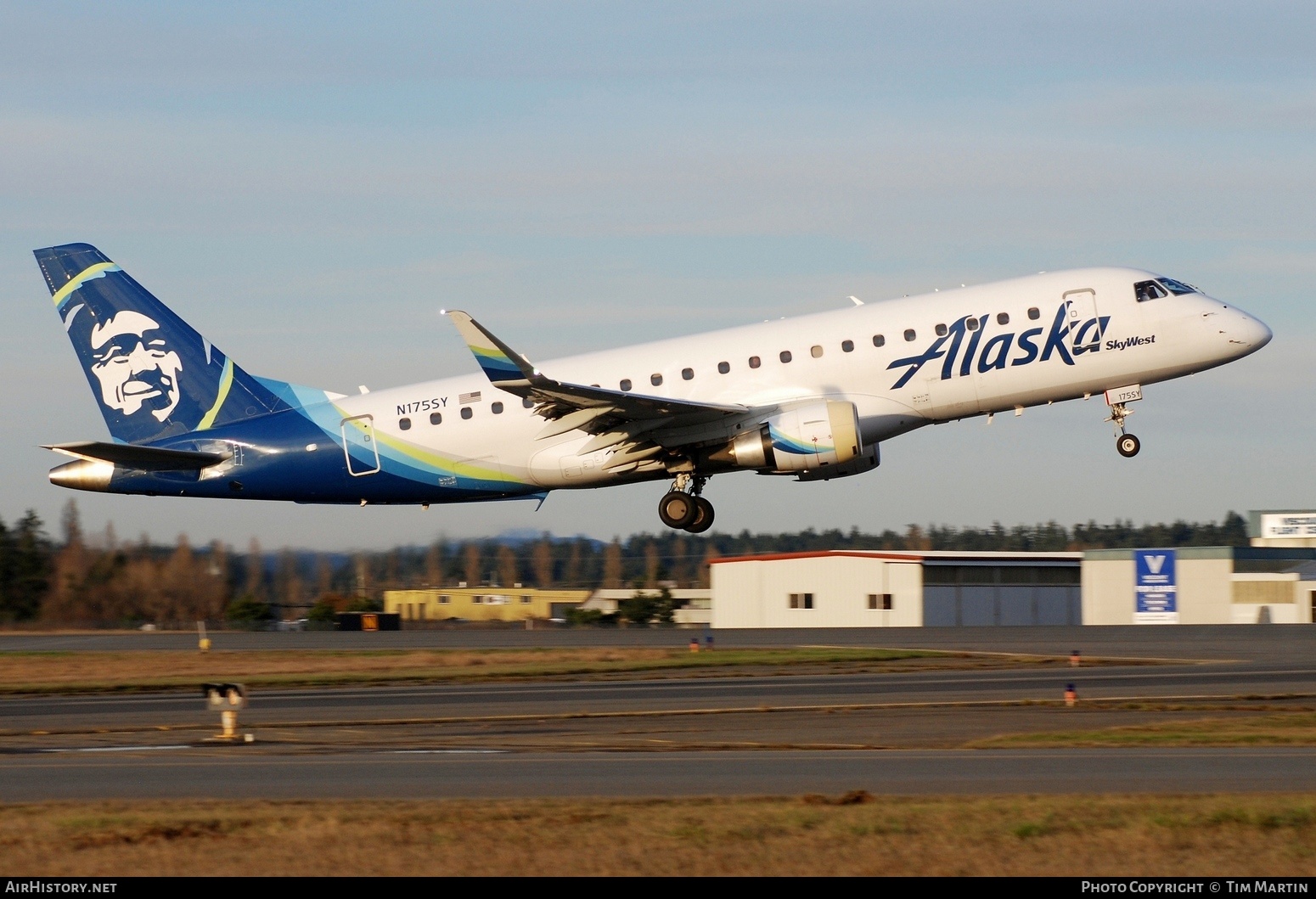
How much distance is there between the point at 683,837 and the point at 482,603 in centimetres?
7235

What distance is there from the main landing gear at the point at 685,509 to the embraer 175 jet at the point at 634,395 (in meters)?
0.05

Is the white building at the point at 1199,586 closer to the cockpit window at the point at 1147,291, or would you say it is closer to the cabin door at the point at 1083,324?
the cockpit window at the point at 1147,291

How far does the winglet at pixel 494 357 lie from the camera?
2958 centimetres

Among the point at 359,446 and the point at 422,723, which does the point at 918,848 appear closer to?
the point at 422,723

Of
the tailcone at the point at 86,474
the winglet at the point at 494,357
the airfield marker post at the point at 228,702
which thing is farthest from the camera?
the tailcone at the point at 86,474

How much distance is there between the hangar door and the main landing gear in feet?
140

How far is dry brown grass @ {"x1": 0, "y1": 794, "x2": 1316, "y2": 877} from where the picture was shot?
41.1ft

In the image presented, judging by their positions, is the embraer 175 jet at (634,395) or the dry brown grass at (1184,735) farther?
the embraer 175 jet at (634,395)

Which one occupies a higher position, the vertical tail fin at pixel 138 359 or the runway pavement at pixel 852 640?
the vertical tail fin at pixel 138 359

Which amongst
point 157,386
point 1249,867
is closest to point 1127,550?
point 157,386

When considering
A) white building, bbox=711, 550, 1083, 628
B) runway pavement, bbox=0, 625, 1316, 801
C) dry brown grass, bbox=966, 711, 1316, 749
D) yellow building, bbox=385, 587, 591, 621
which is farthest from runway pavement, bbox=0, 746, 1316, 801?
white building, bbox=711, 550, 1083, 628

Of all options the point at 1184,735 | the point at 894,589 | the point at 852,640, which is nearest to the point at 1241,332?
the point at 1184,735

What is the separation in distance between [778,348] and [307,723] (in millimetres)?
13021

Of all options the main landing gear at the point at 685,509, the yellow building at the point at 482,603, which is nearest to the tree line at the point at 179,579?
the yellow building at the point at 482,603
